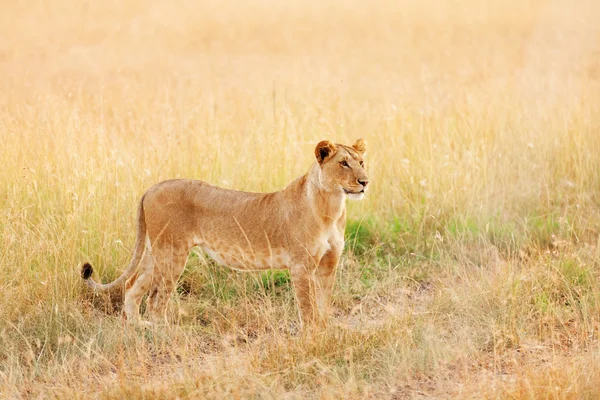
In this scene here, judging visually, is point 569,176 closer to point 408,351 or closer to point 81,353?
point 408,351

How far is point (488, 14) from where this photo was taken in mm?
23094

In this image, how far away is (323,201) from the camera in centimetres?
545

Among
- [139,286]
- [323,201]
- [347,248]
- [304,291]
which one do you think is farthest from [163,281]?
[347,248]

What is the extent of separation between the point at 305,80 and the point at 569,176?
18.6 feet

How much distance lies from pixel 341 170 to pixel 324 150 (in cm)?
15

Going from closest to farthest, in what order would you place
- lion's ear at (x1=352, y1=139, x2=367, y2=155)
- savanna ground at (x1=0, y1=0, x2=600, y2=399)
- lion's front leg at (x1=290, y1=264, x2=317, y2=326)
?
1. savanna ground at (x1=0, y1=0, x2=600, y2=399)
2. lion's front leg at (x1=290, y1=264, x2=317, y2=326)
3. lion's ear at (x1=352, y1=139, x2=367, y2=155)

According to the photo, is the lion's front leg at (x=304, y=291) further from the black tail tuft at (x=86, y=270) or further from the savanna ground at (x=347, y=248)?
the black tail tuft at (x=86, y=270)

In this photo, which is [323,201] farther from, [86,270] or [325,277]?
[86,270]

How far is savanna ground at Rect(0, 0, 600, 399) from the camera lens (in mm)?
4980

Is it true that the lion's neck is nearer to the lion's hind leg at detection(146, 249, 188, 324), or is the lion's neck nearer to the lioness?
the lioness

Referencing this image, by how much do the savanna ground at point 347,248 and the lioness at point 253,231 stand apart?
29cm

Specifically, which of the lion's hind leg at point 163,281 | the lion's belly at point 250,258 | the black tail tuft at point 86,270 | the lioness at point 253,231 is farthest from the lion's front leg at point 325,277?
the black tail tuft at point 86,270

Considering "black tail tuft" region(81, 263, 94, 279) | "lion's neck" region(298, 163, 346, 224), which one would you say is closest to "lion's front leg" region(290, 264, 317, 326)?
"lion's neck" region(298, 163, 346, 224)

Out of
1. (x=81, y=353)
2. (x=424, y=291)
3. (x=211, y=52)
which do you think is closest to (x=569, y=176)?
(x=424, y=291)
